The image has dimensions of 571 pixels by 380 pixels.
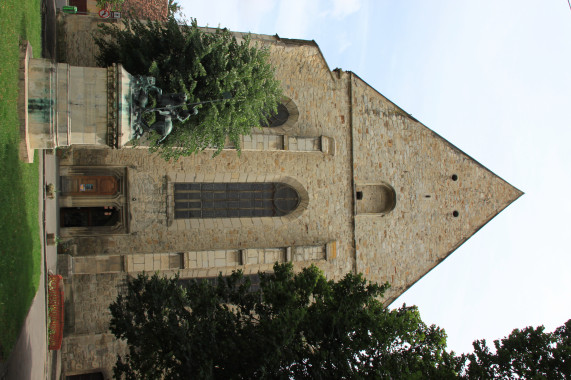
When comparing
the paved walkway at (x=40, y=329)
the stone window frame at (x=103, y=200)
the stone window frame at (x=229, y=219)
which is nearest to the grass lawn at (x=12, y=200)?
the paved walkway at (x=40, y=329)

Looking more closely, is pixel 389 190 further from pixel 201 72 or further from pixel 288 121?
pixel 201 72

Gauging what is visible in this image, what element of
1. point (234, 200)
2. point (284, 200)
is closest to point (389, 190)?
point (284, 200)

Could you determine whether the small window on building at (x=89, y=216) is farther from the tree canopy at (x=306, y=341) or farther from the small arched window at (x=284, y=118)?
the small arched window at (x=284, y=118)

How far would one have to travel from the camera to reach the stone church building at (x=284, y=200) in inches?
490

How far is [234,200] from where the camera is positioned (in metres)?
14.1

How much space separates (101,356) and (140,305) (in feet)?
13.1

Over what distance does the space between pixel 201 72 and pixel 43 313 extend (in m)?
6.42

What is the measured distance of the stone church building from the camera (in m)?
12.4

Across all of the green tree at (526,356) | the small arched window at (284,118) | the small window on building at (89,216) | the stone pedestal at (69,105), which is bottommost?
the green tree at (526,356)

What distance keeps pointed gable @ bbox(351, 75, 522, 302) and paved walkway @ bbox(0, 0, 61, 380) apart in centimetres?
884

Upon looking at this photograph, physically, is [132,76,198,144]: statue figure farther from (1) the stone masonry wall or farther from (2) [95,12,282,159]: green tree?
(1) the stone masonry wall

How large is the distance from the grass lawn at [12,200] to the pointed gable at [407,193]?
9.45 metres

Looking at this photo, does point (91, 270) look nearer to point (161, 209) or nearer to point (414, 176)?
point (161, 209)

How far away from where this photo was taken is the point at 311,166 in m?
14.4
